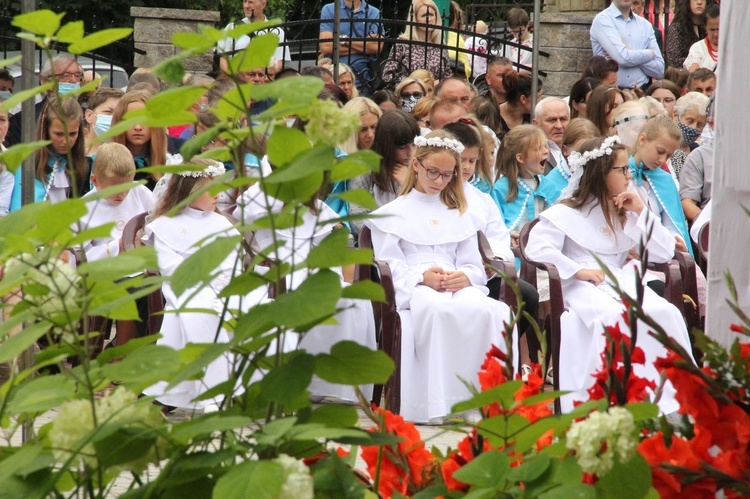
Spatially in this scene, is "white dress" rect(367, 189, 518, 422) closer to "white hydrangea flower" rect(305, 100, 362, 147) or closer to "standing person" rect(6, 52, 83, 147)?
"standing person" rect(6, 52, 83, 147)

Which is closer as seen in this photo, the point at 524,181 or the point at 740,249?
the point at 740,249

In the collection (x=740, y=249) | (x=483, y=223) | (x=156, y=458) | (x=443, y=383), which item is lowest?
(x=443, y=383)

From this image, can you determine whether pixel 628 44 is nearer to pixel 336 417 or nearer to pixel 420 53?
pixel 420 53

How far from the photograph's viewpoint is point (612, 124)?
8906mm

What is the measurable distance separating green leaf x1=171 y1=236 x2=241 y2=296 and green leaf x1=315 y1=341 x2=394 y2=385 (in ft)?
0.60

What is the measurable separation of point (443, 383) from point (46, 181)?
2572 millimetres

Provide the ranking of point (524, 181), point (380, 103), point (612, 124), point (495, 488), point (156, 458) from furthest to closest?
point (380, 103)
point (612, 124)
point (524, 181)
point (156, 458)
point (495, 488)

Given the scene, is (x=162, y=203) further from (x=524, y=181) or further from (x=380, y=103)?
(x=380, y=103)

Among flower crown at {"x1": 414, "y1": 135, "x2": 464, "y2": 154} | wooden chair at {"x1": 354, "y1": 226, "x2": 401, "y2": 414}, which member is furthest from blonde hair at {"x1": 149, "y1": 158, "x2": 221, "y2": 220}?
flower crown at {"x1": 414, "y1": 135, "x2": 464, "y2": 154}

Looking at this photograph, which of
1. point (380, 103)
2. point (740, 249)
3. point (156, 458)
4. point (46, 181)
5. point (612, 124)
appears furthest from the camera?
point (380, 103)

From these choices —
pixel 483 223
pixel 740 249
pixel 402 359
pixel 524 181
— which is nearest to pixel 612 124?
pixel 524 181

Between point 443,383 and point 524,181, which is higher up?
point 524,181

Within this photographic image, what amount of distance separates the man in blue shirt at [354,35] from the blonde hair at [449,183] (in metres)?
6.59

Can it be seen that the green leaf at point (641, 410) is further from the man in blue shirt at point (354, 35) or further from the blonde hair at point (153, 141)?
the man in blue shirt at point (354, 35)
